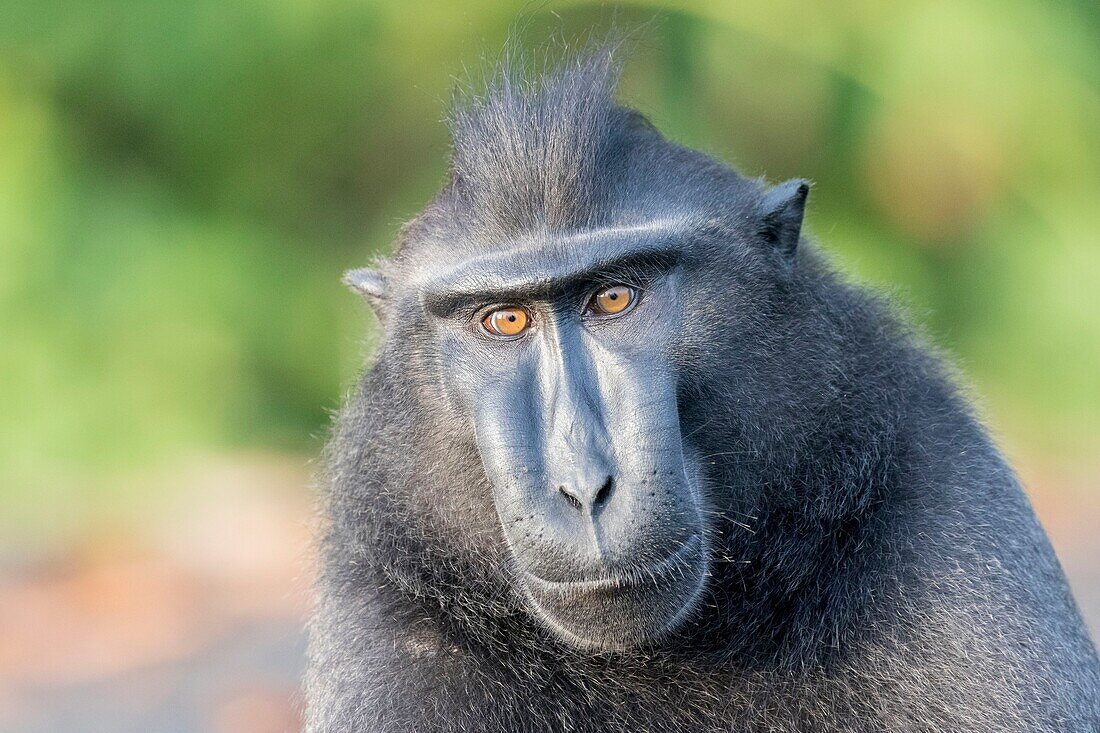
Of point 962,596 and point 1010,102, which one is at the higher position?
point 1010,102

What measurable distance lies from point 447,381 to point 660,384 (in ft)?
2.60

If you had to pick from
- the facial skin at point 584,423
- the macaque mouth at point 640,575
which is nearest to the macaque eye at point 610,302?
the facial skin at point 584,423

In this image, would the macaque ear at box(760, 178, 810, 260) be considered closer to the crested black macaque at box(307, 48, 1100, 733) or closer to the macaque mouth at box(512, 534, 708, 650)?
the crested black macaque at box(307, 48, 1100, 733)

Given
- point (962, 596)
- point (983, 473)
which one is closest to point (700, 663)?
point (962, 596)

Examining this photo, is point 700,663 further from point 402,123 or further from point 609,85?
point 402,123

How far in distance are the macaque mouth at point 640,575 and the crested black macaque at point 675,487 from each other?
0.9 inches

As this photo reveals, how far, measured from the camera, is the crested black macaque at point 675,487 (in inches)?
155

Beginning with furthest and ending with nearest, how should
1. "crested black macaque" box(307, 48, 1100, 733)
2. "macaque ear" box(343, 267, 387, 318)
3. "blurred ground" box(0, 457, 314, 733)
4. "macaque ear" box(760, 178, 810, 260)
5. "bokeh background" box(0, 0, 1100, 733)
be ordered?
"bokeh background" box(0, 0, 1100, 733) → "blurred ground" box(0, 457, 314, 733) → "macaque ear" box(343, 267, 387, 318) → "macaque ear" box(760, 178, 810, 260) → "crested black macaque" box(307, 48, 1100, 733)

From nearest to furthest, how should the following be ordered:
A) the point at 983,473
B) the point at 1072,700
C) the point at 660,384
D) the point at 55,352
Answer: the point at 660,384 < the point at 1072,700 < the point at 983,473 < the point at 55,352

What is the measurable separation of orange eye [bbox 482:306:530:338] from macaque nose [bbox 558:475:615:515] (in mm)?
642

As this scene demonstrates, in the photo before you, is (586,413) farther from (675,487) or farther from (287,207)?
(287,207)

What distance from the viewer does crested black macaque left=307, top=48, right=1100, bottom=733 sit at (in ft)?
12.9

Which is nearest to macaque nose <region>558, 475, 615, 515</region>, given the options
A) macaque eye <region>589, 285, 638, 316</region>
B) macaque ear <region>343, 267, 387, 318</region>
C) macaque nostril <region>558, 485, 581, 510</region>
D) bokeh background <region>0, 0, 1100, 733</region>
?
macaque nostril <region>558, 485, 581, 510</region>

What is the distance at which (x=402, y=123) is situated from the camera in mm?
11195
